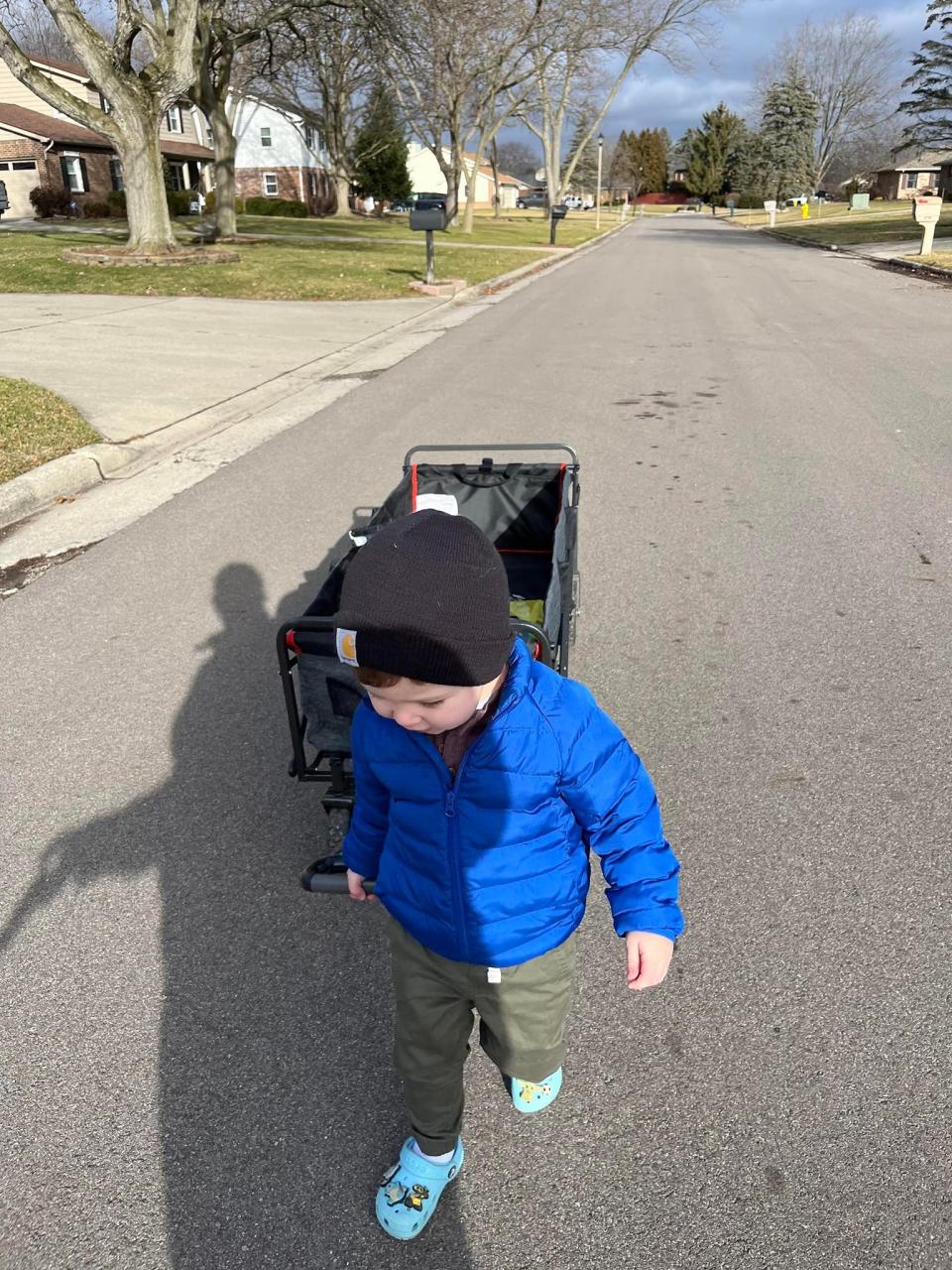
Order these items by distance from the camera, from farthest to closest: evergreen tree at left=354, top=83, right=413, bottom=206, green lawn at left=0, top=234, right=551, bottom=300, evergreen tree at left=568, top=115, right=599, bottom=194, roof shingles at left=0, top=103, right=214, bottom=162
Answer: evergreen tree at left=568, top=115, right=599, bottom=194, evergreen tree at left=354, top=83, right=413, bottom=206, roof shingles at left=0, top=103, right=214, bottom=162, green lawn at left=0, top=234, right=551, bottom=300

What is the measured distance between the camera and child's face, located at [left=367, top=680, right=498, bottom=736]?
151cm

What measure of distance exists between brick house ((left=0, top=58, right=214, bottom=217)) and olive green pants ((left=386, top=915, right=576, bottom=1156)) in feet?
139

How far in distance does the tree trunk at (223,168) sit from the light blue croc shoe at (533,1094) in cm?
2495

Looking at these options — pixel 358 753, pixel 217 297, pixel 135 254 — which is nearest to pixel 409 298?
pixel 217 297

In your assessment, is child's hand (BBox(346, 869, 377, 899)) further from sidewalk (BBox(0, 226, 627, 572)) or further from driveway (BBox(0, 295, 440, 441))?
driveway (BBox(0, 295, 440, 441))

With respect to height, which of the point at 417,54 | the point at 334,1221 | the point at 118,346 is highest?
the point at 417,54

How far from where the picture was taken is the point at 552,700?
163cm

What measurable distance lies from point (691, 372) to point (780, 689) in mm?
7153

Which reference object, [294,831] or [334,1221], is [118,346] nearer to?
[294,831]

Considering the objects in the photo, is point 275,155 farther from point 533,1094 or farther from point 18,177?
point 533,1094

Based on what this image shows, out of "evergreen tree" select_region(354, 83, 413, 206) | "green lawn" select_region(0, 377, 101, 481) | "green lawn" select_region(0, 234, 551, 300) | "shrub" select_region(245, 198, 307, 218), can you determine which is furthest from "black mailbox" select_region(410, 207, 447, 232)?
"evergreen tree" select_region(354, 83, 413, 206)

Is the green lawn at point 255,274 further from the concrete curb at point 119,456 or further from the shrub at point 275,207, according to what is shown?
the shrub at point 275,207

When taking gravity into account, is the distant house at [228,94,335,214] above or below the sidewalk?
above

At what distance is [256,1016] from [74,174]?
4729 cm
